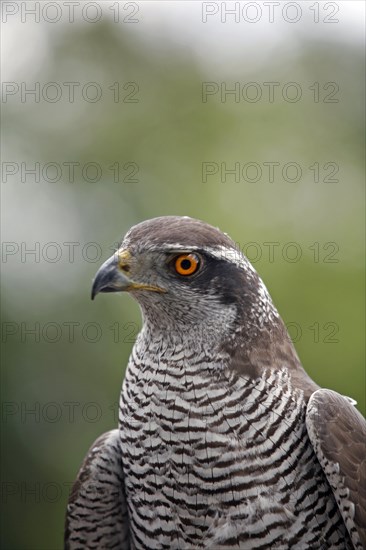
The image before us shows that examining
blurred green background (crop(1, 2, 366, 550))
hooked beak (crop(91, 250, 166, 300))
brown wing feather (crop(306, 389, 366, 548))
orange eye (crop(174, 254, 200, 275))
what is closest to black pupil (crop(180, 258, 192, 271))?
orange eye (crop(174, 254, 200, 275))

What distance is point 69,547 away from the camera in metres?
4.53

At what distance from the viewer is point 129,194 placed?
1110cm

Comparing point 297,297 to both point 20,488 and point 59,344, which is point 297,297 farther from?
point 20,488

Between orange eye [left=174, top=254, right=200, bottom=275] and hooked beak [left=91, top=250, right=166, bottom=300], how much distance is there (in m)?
0.15

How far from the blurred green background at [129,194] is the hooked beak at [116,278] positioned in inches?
220

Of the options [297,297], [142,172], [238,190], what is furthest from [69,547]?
[142,172]

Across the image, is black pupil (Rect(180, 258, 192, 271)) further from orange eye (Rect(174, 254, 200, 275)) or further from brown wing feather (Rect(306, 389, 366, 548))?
brown wing feather (Rect(306, 389, 366, 548))

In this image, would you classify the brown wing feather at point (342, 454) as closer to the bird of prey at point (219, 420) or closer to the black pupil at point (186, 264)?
the bird of prey at point (219, 420)

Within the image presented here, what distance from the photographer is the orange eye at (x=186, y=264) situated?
13.0 feet

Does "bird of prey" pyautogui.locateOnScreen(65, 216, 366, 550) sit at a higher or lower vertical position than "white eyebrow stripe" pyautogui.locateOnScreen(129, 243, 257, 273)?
lower

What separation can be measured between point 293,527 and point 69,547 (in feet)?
4.83

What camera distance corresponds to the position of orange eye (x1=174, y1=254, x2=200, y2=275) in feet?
13.0

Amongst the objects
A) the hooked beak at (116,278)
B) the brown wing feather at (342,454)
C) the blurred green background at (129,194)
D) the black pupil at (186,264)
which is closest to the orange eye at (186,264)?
the black pupil at (186,264)

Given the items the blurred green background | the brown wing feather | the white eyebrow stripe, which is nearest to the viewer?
the brown wing feather
